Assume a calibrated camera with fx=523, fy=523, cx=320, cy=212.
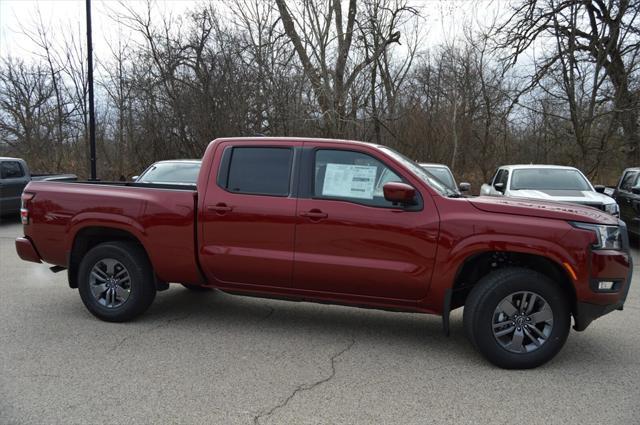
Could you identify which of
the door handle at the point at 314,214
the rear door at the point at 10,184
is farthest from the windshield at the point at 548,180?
the rear door at the point at 10,184

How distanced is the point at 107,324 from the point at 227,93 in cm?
1501

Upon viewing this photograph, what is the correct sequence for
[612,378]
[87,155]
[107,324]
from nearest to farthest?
1. [612,378]
2. [107,324]
3. [87,155]

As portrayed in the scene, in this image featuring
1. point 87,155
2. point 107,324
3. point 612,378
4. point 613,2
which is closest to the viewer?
point 612,378

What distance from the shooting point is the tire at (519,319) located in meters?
4.21

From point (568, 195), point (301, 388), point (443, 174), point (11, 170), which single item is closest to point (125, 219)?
point (301, 388)

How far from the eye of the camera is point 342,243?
4590mm

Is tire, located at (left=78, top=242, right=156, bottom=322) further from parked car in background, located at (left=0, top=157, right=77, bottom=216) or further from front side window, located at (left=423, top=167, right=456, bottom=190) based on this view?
parked car in background, located at (left=0, top=157, right=77, bottom=216)

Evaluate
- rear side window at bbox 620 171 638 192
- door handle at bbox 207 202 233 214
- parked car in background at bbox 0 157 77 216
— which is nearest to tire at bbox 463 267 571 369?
door handle at bbox 207 202 233 214

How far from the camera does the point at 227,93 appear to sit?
19203 mm

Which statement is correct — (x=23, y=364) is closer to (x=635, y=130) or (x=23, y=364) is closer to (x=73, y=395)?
(x=73, y=395)

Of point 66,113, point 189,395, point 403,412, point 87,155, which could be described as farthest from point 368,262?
point 66,113

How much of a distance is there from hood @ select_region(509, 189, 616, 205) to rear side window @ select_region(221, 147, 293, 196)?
536 cm

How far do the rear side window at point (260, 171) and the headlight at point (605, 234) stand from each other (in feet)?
8.24

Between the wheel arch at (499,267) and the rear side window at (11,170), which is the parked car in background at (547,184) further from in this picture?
the rear side window at (11,170)
